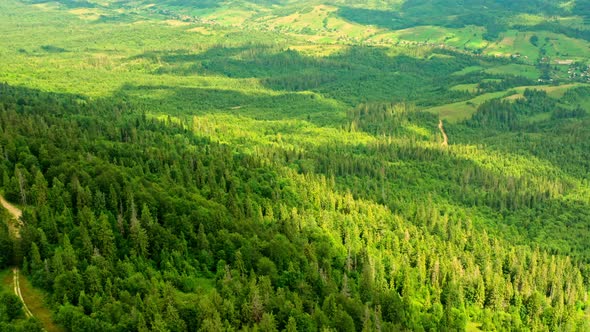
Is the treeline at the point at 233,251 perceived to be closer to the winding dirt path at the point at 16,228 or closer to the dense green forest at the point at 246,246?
the dense green forest at the point at 246,246

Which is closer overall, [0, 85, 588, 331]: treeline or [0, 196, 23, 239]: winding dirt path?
[0, 85, 588, 331]: treeline

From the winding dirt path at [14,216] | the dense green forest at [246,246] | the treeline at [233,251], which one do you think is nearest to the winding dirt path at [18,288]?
the dense green forest at [246,246]

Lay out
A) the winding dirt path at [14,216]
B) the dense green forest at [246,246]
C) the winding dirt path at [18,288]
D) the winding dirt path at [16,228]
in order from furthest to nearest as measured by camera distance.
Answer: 1. the winding dirt path at [14,216]
2. the dense green forest at [246,246]
3. the winding dirt path at [16,228]
4. the winding dirt path at [18,288]

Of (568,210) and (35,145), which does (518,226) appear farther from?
(35,145)

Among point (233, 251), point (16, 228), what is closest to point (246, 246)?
point (233, 251)

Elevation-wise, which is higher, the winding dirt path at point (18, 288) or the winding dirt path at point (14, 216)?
the winding dirt path at point (14, 216)

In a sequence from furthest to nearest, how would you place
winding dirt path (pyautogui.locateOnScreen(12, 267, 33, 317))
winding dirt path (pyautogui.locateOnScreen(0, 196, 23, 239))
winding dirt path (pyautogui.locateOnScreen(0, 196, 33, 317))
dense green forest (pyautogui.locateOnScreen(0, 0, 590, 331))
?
1. winding dirt path (pyautogui.locateOnScreen(0, 196, 23, 239))
2. dense green forest (pyautogui.locateOnScreen(0, 0, 590, 331))
3. winding dirt path (pyautogui.locateOnScreen(0, 196, 33, 317))
4. winding dirt path (pyautogui.locateOnScreen(12, 267, 33, 317))

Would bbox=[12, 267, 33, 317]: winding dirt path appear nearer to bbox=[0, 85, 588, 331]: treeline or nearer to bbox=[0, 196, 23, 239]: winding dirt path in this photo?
bbox=[0, 85, 588, 331]: treeline

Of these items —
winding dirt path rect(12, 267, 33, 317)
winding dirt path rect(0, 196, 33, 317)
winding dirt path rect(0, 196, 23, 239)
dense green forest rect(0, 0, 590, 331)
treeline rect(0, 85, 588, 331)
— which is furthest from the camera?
winding dirt path rect(0, 196, 23, 239)

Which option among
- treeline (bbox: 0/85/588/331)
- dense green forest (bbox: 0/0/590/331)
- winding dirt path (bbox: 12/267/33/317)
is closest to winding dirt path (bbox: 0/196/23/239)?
dense green forest (bbox: 0/0/590/331)

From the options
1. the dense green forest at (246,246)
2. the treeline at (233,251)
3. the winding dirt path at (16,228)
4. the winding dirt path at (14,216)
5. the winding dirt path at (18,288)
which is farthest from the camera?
the winding dirt path at (14,216)

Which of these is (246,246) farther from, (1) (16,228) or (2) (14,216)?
(2) (14,216)

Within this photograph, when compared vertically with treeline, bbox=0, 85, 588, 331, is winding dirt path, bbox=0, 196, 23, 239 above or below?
above
